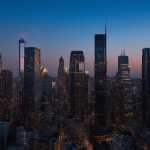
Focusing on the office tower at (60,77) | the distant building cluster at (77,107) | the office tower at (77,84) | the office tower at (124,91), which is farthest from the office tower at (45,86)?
the office tower at (124,91)

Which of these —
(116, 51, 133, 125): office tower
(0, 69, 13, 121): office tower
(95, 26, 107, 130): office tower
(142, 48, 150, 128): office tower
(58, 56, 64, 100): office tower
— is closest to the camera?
Answer: (142, 48, 150, 128): office tower

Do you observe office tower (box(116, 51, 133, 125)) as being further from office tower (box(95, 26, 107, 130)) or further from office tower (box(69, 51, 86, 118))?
office tower (box(69, 51, 86, 118))

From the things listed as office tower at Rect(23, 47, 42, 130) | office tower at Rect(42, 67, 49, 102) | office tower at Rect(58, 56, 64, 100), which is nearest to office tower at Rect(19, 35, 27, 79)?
office tower at Rect(23, 47, 42, 130)

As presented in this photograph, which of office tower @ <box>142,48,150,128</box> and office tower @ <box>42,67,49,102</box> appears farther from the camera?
office tower @ <box>42,67,49,102</box>

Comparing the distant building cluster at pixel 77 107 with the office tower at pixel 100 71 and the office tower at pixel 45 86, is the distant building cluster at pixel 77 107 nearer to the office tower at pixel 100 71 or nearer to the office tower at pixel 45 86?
the office tower at pixel 100 71

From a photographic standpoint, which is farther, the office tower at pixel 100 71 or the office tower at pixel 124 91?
the office tower at pixel 100 71

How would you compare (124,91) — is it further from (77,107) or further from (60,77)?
(60,77)
